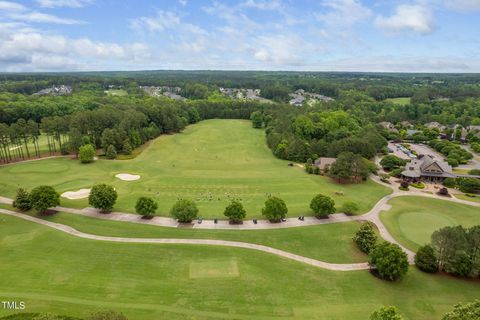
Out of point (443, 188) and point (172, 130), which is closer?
point (443, 188)

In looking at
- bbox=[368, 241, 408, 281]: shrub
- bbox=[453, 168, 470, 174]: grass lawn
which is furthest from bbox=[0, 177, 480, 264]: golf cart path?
bbox=[453, 168, 470, 174]: grass lawn

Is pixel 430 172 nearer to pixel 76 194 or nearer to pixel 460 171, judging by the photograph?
Result: pixel 460 171

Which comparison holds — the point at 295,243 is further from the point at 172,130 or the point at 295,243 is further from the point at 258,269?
the point at 172,130

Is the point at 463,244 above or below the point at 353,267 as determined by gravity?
above

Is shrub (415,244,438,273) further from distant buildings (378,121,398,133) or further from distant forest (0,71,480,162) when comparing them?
distant buildings (378,121,398,133)

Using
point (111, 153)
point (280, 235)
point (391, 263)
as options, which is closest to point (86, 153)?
point (111, 153)

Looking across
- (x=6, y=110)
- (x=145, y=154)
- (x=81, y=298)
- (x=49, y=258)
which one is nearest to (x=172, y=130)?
(x=145, y=154)
